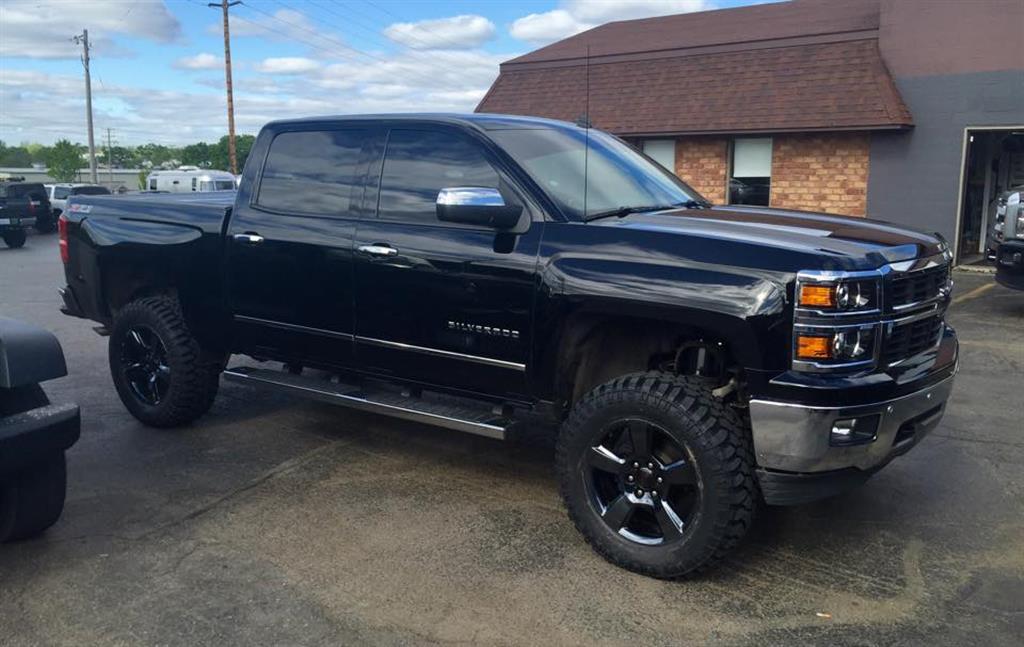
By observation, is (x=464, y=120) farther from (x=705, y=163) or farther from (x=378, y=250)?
(x=705, y=163)

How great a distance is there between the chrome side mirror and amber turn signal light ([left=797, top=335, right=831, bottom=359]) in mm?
1485

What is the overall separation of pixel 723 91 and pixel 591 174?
41.9 feet

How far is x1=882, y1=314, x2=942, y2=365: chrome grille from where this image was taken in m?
3.70

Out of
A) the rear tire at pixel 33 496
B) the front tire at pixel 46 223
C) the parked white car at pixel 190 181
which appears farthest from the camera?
the parked white car at pixel 190 181

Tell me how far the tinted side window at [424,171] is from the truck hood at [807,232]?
78 centimetres

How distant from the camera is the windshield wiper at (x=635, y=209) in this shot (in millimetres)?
4356

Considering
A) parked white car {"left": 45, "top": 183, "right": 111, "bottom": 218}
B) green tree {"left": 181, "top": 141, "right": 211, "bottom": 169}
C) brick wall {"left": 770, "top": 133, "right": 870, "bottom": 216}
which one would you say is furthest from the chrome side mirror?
green tree {"left": 181, "top": 141, "right": 211, "bottom": 169}

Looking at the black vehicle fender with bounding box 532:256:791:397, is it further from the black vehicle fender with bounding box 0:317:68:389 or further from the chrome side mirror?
the black vehicle fender with bounding box 0:317:68:389

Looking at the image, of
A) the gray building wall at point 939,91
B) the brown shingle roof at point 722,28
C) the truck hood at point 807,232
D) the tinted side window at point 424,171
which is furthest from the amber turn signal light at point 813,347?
the brown shingle roof at point 722,28

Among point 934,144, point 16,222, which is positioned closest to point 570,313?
point 934,144

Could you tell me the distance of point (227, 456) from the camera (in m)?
5.45

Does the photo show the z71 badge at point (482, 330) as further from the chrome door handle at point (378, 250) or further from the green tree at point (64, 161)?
the green tree at point (64, 161)

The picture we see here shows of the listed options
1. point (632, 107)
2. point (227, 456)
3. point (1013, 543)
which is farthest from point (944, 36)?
point (227, 456)

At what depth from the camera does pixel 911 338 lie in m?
3.87
